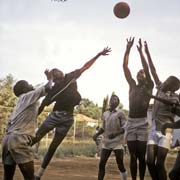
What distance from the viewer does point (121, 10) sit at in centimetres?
848

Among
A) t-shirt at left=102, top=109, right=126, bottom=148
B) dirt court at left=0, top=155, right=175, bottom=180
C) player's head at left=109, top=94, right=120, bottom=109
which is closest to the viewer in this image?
t-shirt at left=102, top=109, right=126, bottom=148

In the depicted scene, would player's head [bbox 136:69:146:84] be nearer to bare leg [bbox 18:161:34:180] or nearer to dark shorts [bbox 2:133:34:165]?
dark shorts [bbox 2:133:34:165]

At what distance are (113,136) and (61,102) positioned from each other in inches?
56.0

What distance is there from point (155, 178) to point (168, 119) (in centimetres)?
94

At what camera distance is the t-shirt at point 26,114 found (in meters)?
5.72

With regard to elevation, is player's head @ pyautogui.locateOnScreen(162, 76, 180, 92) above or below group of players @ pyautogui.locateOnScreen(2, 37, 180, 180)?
above

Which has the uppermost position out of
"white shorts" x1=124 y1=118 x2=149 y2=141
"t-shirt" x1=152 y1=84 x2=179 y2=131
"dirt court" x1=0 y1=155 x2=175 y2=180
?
"t-shirt" x1=152 y1=84 x2=179 y2=131

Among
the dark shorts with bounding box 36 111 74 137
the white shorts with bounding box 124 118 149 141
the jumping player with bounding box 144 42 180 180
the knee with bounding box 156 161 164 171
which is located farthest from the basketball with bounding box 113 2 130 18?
the knee with bounding box 156 161 164 171

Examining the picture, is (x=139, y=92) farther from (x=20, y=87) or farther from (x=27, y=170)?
(x=27, y=170)

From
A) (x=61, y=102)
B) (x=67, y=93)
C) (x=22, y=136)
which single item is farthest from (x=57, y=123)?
(x=22, y=136)

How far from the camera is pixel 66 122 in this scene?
7164 millimetres

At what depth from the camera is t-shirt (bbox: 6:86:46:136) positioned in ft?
18.8

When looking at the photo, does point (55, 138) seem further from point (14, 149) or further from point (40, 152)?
point (40, 152)

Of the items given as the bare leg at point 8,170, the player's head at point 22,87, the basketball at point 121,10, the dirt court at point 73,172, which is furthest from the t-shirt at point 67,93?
the dirt court at point 73,172
